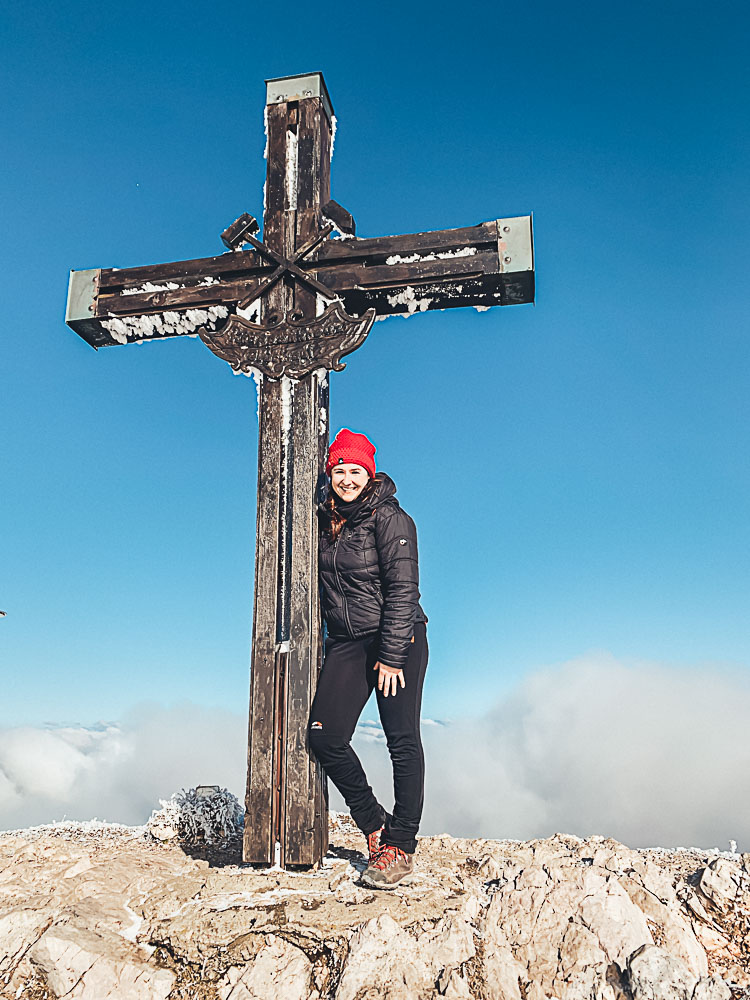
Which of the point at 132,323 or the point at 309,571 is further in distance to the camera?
the point at 132,323

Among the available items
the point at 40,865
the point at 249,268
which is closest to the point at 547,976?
the point at 40,865

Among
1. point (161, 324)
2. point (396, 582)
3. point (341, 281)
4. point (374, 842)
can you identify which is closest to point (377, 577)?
point (396, 582)

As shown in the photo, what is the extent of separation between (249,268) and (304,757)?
346 centimetres

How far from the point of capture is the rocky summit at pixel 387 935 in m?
3.32

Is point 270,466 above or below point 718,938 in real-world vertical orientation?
above

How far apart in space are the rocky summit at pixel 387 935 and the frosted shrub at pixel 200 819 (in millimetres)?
1462

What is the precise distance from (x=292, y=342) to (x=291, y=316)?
0.84ft

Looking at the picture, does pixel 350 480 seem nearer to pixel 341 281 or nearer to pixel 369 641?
pixel 369 641

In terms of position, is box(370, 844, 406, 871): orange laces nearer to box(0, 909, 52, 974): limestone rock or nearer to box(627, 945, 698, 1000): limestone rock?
box(627, 945, 698, 1000): limestone rock

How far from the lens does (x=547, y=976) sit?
11.0 ft

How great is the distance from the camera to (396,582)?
15.6 ft

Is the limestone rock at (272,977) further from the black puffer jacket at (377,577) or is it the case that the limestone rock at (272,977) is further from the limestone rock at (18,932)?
the black puffer jacket at (377,577)

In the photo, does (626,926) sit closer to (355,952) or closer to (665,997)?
(665,997)

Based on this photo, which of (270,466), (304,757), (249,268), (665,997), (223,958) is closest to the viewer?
(665,997)
